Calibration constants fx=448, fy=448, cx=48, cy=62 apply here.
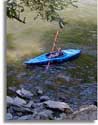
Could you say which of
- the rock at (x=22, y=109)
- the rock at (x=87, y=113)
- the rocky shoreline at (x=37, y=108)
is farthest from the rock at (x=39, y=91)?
the rock at (x=87, y=113)

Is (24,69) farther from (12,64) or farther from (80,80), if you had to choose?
(80,80)

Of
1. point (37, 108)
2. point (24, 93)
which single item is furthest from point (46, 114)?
point (24, 93)

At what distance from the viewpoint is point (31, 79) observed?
2.42m

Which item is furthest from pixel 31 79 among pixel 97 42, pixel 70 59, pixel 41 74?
pixel 97 42

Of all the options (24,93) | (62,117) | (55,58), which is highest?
(55,58)

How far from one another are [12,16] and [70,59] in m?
0.39

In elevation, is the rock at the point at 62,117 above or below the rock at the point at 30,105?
below

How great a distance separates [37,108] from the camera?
2.41 meters

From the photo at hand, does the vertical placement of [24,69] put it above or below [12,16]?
below

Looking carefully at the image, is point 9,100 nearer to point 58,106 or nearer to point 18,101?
point 18,101

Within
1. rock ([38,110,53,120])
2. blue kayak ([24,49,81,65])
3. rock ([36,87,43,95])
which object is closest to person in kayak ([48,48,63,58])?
blue kayak ([24,49,81,65])

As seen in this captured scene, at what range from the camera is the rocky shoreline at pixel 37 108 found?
2.40m

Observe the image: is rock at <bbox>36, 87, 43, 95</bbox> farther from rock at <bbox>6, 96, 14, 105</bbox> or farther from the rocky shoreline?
rock at <bbox>6, 96, 14, 105</bbox>

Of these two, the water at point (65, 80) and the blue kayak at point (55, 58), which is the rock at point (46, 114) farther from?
the blue kayak at point (55, 58)
